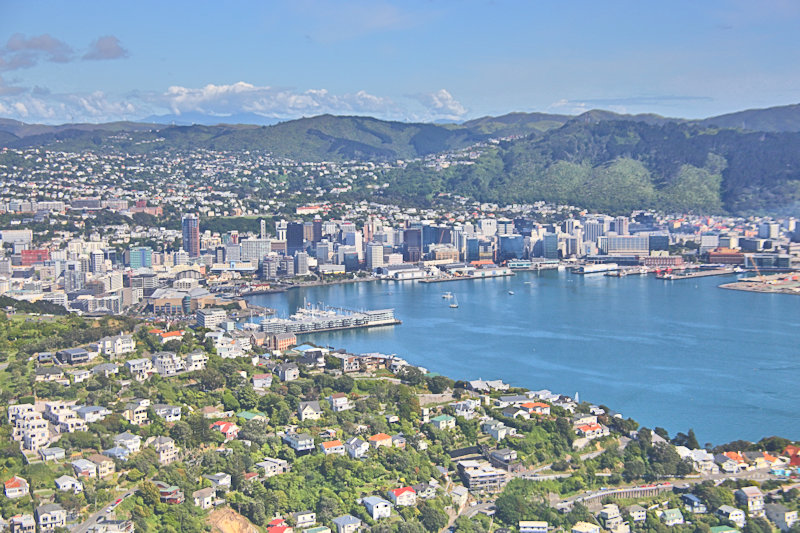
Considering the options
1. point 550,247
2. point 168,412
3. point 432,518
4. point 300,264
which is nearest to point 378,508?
point 432,518

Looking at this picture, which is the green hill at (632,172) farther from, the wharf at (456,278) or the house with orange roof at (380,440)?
the house with orange roof at (380,440)

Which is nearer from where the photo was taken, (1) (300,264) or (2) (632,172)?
(1) (300,264)

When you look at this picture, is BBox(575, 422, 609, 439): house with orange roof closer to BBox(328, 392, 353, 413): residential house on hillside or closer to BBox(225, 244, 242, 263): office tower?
BBox(328, 392, 353, 413): residential house on hillside

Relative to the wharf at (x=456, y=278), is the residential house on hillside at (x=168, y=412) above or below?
above

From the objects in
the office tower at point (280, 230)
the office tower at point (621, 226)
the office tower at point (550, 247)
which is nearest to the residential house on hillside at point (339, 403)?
the office tower at point (280, 230)

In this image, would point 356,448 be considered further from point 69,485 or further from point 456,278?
point 456,278

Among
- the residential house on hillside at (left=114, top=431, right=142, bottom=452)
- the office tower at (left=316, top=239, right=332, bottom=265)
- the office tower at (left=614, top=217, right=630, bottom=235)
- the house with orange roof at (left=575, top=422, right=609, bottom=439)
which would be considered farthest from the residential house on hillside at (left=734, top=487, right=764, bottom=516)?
the office tower at (left=614, top=217, right=630, bottom=235)
